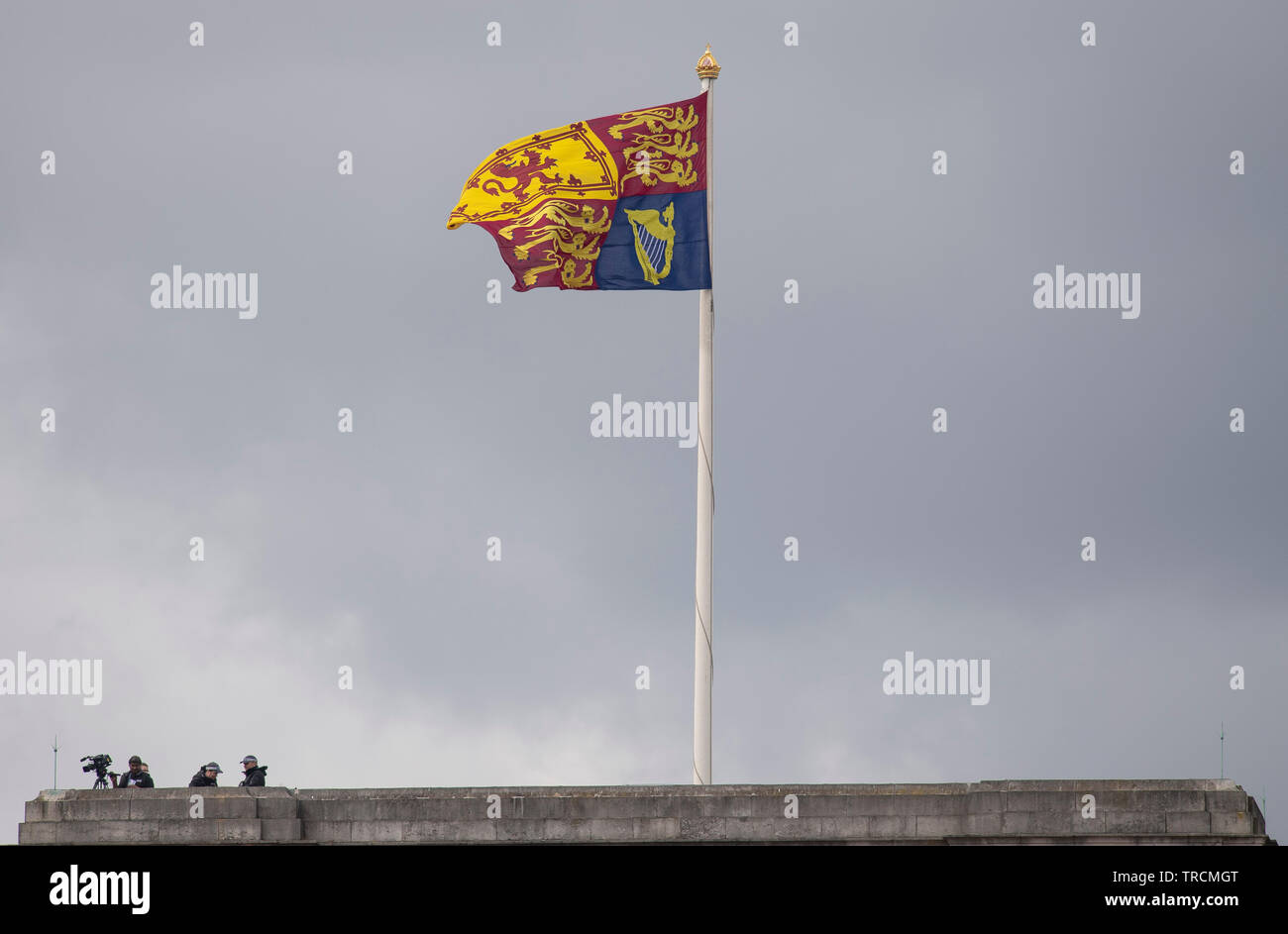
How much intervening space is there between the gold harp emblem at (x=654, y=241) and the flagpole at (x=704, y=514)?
791mm

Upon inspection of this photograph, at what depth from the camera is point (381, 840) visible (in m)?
45.2

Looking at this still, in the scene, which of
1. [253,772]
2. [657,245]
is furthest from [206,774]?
[657,245]

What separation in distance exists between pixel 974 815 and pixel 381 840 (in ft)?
30.8

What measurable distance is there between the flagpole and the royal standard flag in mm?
269

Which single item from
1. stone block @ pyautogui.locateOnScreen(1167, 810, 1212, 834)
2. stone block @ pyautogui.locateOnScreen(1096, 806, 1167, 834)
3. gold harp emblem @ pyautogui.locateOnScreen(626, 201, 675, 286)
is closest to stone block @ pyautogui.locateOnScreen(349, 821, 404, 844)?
stone block @ pyautogui.locateOnScreen(1096, 806, 1167, 834)

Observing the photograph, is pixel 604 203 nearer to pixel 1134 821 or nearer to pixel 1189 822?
pixel 1134 821

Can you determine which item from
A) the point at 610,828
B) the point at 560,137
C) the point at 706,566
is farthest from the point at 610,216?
the point at 610,828

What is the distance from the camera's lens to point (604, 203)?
5403 cm

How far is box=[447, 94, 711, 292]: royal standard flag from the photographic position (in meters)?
53.8

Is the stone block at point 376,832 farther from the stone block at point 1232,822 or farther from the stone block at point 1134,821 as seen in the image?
the stone block at point 1232,822

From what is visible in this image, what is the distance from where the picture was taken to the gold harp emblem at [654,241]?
53.8 m

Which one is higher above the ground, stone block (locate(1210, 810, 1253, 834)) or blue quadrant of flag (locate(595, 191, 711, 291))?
blue quadrant of flag (locate(595, 191, 711, 291))

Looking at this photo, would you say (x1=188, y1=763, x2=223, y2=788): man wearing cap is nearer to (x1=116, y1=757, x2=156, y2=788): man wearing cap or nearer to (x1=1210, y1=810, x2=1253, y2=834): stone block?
(x1=116, y1=757, x2=156, y2=788): man wearing cap
